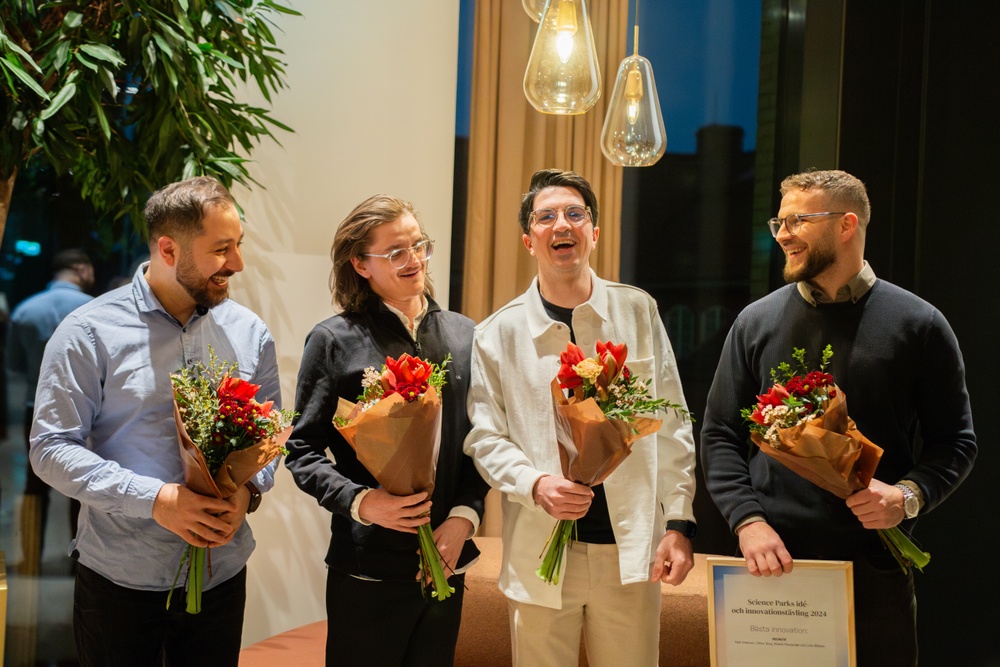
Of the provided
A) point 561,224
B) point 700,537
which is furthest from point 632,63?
point 700,537

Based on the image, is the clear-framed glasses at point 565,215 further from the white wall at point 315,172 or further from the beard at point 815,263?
the white wall at point 315,172

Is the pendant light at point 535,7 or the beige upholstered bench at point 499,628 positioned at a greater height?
the pendant light at point 535,7

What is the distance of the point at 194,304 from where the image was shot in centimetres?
241

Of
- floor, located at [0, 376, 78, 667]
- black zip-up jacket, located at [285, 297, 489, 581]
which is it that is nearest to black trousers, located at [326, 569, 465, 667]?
black zip-up jacket, located at [285, 297, 489, 581]

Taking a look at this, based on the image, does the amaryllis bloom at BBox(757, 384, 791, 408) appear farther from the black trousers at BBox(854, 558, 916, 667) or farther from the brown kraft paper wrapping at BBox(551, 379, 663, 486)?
the black trousers at BBox(854, 558, 916, 667)

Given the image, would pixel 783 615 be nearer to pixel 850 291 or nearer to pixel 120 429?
pixel 850 291

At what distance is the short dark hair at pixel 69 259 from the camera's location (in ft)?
12.7

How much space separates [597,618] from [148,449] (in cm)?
124

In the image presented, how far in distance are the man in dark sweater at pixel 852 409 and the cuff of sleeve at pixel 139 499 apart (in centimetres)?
145

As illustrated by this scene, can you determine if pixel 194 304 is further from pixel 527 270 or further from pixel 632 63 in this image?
pixel 527 270

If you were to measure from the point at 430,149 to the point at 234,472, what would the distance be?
10.5 feet

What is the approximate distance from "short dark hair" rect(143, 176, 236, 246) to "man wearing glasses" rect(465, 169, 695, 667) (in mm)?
814

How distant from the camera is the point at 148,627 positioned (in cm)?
224

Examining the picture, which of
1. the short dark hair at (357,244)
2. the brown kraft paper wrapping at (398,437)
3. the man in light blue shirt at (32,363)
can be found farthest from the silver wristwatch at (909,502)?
the man in light blue shirt at (32,363)
